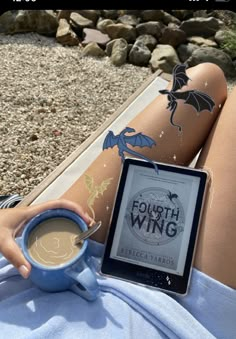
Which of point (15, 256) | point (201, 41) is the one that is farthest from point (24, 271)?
point (201, 41)

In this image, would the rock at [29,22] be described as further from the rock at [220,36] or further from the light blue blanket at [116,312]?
the light blue blanket at [116,312]

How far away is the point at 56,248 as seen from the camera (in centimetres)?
77

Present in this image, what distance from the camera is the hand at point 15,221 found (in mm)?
762

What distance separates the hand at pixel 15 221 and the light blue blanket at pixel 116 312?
2.0 inches


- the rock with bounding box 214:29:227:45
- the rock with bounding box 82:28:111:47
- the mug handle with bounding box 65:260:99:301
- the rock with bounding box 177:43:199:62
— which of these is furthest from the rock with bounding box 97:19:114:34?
the mug handle with bounding box 65:260:99:301

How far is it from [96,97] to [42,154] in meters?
0.36

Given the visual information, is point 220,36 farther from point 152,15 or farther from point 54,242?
point 54,242

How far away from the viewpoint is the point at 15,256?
753mm

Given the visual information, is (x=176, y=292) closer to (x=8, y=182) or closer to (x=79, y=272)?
(x=79, y=272)

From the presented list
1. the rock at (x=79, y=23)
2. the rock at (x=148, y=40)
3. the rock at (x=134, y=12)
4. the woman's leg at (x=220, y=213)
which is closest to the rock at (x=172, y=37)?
the rock at (x=148, y=40)

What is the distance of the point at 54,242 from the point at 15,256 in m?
0.07

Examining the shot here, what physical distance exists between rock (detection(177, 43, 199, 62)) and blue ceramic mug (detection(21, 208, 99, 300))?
143 centimetres

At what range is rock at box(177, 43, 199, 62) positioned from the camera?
2066 mm

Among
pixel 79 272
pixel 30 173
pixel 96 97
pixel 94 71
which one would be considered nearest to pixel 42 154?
pixel 30 173
